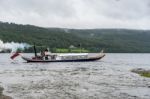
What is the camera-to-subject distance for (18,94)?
47.5 meters

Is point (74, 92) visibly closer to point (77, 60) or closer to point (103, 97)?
point (103, 97)

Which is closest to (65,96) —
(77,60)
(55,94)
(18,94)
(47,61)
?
(55,94)

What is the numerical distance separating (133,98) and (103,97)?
3.50m

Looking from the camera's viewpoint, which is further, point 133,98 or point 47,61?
point 47,61

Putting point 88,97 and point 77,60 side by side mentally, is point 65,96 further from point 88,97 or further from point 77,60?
point 77,60

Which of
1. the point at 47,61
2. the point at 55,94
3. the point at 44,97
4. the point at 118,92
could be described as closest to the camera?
the point at 44,97

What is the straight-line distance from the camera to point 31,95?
→ 46.8 m

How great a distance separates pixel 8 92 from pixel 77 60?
122 m

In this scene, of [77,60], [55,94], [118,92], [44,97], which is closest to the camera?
[44,97]

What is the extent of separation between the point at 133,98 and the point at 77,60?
12482cm

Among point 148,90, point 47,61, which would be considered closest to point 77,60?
point 47,61

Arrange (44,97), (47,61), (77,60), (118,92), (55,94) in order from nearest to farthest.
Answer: (44,97) → (55,94) → (118,92) → (47,61) → (77,60)

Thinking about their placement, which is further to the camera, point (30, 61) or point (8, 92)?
point (30, 61)

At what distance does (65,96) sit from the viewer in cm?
4725
